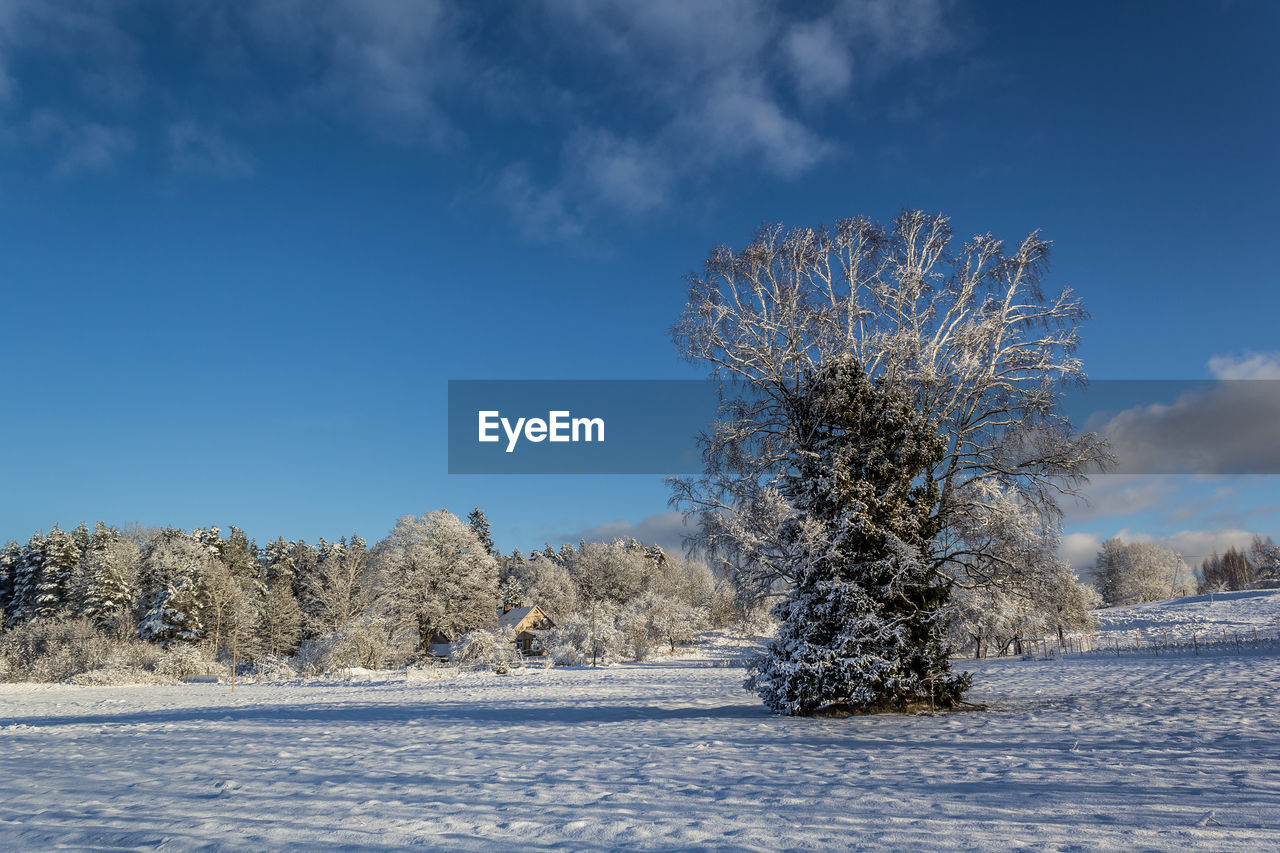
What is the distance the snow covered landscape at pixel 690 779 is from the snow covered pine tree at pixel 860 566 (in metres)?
0.71

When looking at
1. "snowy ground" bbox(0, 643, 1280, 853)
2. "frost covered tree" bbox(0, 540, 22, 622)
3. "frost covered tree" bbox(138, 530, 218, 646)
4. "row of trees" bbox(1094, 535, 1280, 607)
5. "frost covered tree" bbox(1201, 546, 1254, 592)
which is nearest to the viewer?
"snowy ground" bbox(0, 643, 1280, 853)

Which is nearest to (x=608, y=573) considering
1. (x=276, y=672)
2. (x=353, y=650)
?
(x=353, y=650)

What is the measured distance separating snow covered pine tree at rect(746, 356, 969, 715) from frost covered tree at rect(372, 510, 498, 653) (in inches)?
1409

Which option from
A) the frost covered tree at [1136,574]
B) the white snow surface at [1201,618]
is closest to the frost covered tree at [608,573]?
the white snow surface at [1201,618]

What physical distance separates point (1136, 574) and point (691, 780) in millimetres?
95130

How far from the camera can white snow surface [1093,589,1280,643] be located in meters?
42.2

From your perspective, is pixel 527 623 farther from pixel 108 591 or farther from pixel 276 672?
pixel 108 591

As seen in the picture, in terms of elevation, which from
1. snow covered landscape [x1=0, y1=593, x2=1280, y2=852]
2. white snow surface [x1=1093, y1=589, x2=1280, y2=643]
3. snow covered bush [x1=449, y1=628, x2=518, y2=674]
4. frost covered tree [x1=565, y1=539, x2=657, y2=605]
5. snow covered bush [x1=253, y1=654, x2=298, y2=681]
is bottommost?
white snow surface [x1=1093, y1=589, x2=1280, y2=643]

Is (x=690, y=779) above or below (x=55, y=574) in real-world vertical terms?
below

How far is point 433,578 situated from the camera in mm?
45938

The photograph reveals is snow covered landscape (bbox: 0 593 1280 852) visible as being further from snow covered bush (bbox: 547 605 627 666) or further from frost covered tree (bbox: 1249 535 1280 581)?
frost covered tree (bbox: 1249 535 1280 581)

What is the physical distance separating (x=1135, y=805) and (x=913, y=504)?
7.61 meters

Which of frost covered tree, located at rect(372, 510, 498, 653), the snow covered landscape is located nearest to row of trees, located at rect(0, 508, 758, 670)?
frost covered tree, located at rect(372, 510, 498, 653)

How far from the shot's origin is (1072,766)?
24.1 ft
